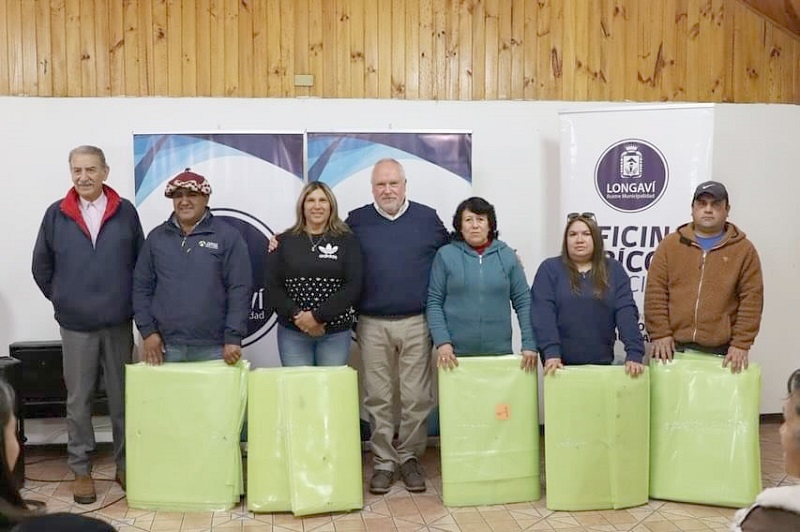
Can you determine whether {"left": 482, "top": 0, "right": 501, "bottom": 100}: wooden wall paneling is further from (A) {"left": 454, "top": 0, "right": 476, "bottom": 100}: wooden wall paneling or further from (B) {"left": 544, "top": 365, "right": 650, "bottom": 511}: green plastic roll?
(B) {"left": 544, "top": 365, "right": 650, "bottom": 511}: green plastic roll

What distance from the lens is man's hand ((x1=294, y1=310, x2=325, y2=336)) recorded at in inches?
137

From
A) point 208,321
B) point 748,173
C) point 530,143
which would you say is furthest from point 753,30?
point 208,321

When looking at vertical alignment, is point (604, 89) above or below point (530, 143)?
above

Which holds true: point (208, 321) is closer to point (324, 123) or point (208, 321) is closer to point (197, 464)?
point (197, 464)

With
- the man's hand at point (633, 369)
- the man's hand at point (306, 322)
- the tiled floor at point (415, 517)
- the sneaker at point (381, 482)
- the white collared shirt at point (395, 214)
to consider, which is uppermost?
the white collared shirt at point (395, 214)

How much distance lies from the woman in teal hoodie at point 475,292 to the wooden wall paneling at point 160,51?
186cm

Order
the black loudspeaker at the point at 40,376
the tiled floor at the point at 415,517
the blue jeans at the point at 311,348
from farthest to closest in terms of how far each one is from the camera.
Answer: the black loudspeaker at the point at 40,376 < the blue jeans at the point at 311,348 < the tiled floor at the point at 415,517

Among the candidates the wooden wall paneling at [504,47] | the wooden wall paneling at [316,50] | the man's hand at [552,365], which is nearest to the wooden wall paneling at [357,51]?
the wooden wall paneling at [316,50]

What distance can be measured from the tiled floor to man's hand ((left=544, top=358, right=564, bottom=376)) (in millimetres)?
596

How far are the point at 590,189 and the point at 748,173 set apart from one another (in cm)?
117

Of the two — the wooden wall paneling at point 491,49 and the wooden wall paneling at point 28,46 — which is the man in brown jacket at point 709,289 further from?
the wooden wall paneling at point 28,46

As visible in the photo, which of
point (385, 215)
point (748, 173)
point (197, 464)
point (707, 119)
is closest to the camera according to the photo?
point (197, 464)

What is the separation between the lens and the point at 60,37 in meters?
4.23

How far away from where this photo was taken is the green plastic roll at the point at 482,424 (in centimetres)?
343
